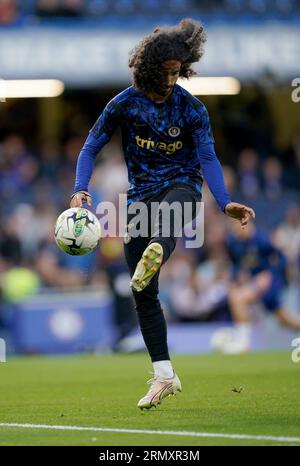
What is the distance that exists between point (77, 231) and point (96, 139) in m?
0.71

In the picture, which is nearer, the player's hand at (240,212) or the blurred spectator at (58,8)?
the player's hand at (240,212)

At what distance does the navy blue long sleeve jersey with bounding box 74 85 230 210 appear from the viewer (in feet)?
25.6

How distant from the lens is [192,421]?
707 cm

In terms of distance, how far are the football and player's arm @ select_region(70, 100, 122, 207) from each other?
0.12m

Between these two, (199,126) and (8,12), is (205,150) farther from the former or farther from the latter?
(8,12)

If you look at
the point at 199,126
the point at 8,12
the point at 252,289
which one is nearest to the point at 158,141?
the point at 199,126

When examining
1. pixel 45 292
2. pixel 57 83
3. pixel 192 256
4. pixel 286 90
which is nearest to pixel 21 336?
pixel 45 292

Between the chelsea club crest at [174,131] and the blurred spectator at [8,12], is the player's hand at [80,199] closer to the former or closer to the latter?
the chelsea club crest at [174,131]

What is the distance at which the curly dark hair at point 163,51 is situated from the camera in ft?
24.8

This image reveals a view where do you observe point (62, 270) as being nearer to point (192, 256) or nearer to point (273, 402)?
point (192, 256)

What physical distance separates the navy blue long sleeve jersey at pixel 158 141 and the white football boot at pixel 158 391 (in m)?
1.29

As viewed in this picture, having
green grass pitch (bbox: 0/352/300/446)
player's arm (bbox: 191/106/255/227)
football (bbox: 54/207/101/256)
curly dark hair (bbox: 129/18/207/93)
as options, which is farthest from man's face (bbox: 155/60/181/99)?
green grass pitch (bbox: 0/352/300/446)

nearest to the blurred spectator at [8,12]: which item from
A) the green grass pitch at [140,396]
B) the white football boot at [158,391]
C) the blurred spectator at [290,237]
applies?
the blurred spectator at [290,237]

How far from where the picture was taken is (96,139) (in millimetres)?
7965
